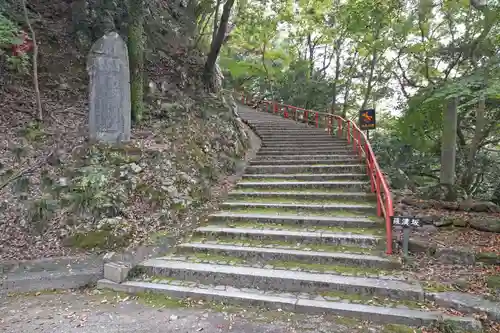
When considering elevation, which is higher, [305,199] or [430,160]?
[430,160]

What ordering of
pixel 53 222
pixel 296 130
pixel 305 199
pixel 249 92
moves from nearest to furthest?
pixel 53 222 → pixel 305 199 → pixel 296 130 → pixel 249 92

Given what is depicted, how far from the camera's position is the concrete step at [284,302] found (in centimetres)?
352

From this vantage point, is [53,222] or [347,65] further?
[347,65]

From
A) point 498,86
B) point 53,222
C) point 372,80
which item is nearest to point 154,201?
point 53,222

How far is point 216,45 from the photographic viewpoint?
8844 mm

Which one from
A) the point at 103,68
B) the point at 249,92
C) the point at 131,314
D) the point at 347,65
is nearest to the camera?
the point at 131,314

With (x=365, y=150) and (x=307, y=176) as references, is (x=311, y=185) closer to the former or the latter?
(x=307, y=176)

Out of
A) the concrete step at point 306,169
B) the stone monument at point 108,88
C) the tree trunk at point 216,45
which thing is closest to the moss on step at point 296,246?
the stone monument at point 108,88

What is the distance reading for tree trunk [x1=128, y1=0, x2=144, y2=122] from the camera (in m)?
7.05

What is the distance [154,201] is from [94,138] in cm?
158

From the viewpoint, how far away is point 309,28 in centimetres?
1661

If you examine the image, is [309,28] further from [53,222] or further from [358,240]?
[53,222]

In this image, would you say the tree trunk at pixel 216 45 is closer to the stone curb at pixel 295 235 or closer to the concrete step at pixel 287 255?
the stone curb at pixel 295 235

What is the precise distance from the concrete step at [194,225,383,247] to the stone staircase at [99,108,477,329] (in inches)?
0.6
